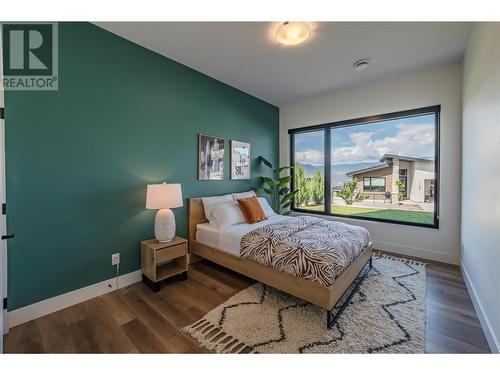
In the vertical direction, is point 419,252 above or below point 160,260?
below

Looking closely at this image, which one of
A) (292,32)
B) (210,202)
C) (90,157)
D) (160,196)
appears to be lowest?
(210,202)

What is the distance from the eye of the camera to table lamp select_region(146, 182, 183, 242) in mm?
2123

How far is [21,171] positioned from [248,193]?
2616 mm

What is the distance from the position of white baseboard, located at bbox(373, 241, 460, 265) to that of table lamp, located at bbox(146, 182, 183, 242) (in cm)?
321

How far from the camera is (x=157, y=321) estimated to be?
1.68m

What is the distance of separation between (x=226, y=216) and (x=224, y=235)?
1.03 feet

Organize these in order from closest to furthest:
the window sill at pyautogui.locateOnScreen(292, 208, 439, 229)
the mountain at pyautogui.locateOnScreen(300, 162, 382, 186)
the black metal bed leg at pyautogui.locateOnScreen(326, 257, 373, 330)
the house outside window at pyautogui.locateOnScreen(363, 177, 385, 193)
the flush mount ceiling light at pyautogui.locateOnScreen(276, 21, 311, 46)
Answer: the black metal bed leg at pyautogui.locateOnScreen(326, 257, 373, 330)
the flush mount ceiling light at pyautogui.locateOnScreen(276, 21, 311, 46)
the window sill at pyautogui.locateOnScreen(292, 208, 439, 229)
the house outside window at pyautogui.locateOnScreen(363, 177, 385, 193)
the mountain at pyautogui.locateOnScreen(300, 162, 382, 186)

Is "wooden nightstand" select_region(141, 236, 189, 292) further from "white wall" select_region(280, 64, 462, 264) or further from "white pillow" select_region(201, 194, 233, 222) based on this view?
"white wall" select_region(280, 64, 462, 264)

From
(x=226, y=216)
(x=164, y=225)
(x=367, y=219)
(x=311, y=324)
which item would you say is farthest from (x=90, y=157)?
(x=367, y=219)

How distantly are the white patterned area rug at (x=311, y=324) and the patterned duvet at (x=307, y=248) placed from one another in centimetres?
36

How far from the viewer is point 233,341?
4.80ft

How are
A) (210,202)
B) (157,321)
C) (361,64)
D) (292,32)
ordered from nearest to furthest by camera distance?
(157,321)
(292,32)
(361,64)
(210,202)

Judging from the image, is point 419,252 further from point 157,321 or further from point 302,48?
point 157,321

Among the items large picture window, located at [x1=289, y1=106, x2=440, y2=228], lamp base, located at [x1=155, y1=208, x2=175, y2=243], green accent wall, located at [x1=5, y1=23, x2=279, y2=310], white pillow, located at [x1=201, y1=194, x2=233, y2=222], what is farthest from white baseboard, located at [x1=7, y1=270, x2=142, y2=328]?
large picture window, located at [x1=289, y1=106, x2=440, y2=228]
